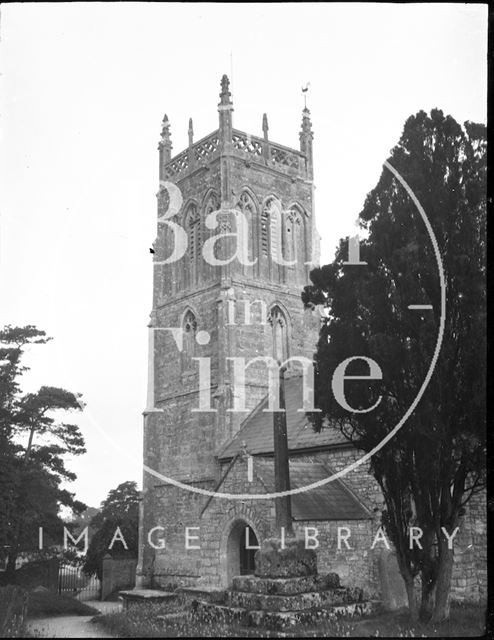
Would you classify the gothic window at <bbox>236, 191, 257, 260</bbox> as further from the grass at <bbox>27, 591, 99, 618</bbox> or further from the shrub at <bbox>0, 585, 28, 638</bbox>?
the shrub at <bbox>0, 585, 28, 638</bbox>

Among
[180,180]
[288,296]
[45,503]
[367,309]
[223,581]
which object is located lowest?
[223,581]

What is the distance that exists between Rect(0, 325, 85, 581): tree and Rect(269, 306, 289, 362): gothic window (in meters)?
8.96

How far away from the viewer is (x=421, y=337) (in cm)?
1088

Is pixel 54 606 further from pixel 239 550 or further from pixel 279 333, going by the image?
pixel 279 333

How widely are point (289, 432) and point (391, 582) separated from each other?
23.4ft

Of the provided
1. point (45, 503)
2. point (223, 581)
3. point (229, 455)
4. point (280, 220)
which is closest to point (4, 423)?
point (45, 503)

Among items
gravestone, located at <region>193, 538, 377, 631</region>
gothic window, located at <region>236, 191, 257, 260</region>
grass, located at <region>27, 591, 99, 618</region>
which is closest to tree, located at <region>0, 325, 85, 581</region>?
grass, located at <region>27, 591, 99, 618</region>

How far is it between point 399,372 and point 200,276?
57.5ft

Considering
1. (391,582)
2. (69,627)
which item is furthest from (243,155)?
(69,627)

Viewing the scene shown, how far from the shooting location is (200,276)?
91.5ft

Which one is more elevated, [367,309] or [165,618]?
[367,309]

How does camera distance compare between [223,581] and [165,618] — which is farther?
[223,581]

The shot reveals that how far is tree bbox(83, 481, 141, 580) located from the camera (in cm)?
2738

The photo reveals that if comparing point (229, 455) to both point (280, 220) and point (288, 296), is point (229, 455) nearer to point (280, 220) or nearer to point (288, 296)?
point (288, 296)
